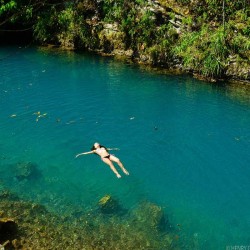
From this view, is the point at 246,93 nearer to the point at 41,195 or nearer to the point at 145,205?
the point at 145,205

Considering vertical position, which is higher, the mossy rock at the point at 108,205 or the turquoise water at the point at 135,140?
the turquoise water at the point at 135,140

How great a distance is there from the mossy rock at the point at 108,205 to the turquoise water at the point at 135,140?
1.57 feet

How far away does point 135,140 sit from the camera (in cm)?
1950

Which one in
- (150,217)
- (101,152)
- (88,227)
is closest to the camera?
(88,227)

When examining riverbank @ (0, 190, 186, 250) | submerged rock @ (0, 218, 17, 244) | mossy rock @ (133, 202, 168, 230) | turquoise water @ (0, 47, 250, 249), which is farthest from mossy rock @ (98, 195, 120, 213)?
submerged rock @ (0, 218, 17, 244)

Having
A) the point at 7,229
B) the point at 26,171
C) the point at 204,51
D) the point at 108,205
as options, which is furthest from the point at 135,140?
the point at 204,51

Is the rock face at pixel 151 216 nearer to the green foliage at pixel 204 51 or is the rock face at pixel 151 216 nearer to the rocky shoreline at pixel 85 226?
the rocky shoreline at pixel 85 226

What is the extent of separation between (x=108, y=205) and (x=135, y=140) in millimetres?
5591

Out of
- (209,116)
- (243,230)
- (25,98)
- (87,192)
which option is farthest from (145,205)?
(25,98)

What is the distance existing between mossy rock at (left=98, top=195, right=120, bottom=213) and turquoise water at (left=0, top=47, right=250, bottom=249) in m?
0.48

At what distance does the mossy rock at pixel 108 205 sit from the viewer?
48.1ft

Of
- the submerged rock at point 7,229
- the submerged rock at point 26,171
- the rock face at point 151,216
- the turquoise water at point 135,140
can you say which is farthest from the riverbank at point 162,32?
the submerged rock at point 7,229

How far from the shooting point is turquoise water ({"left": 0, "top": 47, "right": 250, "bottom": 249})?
15.2 metres

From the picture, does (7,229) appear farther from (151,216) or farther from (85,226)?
(151,216)
